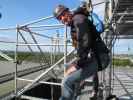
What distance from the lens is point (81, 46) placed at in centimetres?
366

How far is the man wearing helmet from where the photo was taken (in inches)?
144

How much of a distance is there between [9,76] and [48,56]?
189 centimetres

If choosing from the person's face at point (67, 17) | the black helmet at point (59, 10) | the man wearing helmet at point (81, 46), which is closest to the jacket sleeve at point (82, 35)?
the man wearing helmet at point (81, 46)

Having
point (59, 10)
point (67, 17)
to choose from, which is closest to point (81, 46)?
point (67, 17)

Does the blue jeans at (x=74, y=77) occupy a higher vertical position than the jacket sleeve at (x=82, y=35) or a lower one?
lower

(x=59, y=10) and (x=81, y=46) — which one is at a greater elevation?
(x=59, y=10)

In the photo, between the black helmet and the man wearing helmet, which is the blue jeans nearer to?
the man wearing helmet

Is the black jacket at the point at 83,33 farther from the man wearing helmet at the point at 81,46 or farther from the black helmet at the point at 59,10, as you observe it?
the black helmet at the point at 59,10

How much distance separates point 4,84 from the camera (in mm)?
8078

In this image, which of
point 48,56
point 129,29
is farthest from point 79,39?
point 48,56

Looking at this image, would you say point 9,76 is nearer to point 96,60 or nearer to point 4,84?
point 4,84

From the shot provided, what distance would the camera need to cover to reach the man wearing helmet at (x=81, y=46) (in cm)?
367

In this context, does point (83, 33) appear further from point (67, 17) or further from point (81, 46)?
point (67, 17)

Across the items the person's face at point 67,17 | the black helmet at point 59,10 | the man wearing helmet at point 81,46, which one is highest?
the black helmet at point 59,10
